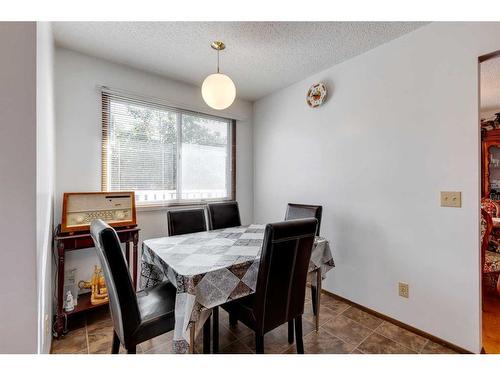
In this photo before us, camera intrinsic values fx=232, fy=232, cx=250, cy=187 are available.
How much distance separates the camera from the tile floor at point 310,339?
5.48 feet

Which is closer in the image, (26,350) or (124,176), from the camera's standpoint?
(26,350)

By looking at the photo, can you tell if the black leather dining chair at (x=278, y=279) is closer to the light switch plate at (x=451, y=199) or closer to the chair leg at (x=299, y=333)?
the chair leg at (x=299, y=333)

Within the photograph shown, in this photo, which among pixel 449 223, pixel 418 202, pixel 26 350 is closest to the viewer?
pixel 26 350

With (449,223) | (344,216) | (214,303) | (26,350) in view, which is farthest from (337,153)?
(26,350)

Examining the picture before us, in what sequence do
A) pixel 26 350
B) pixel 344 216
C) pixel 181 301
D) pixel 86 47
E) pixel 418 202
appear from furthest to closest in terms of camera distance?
1. pixel 344 216
2. pixel 86 47
3. pixel 418 202
4. pixel 181 301
5. pixel 26 350

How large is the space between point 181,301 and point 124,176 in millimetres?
1807

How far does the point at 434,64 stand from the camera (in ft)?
5.83

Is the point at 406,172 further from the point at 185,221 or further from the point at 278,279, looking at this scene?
the point at 185,221

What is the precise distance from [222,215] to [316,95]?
1713mm

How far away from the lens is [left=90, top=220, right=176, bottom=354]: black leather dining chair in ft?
3.59

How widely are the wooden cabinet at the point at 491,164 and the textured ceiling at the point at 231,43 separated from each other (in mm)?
3297

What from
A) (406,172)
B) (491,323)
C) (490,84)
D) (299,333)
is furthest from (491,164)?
(299,333)

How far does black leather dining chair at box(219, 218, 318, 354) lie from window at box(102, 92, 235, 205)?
5.79 feet
